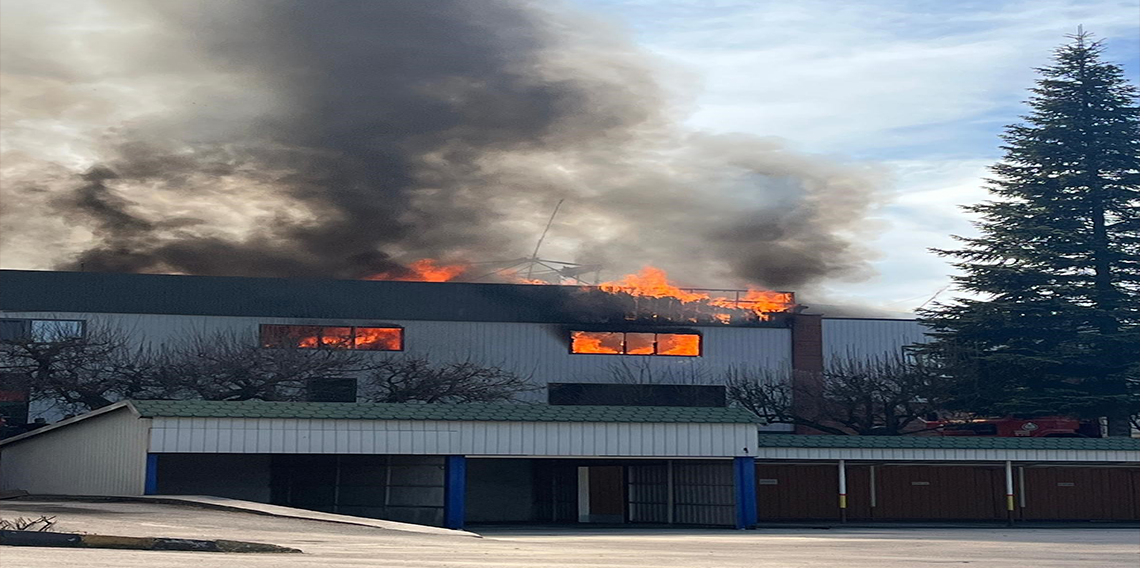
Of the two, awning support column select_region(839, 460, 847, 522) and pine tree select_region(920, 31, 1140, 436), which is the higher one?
pine tree select_region(920, 31, 1140, 436)

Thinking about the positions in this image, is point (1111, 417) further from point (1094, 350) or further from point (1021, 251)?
point (1021, 251)

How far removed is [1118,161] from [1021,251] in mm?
5738

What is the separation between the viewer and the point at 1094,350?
2116 inches

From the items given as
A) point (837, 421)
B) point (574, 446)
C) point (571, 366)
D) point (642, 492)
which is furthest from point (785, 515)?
point (571, 366)

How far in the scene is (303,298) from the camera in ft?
187

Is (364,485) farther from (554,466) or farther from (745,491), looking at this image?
(745,491)

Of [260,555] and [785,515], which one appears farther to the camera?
[785,515]

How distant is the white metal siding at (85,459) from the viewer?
31.1 meters

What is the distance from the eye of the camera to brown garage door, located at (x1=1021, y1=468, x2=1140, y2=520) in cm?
4012

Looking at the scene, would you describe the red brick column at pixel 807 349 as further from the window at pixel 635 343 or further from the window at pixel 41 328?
the window at pixel 41 328

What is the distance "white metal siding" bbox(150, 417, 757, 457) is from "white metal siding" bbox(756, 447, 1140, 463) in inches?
115

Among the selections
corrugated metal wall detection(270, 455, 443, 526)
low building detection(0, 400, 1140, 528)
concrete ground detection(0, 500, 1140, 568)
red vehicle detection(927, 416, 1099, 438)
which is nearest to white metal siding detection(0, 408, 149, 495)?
low building detection(0, 400, 1140, 528)

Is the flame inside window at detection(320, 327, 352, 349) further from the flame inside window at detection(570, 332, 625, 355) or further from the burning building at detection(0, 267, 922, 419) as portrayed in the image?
the flame inside window at detection(570, 332, 625, 355)

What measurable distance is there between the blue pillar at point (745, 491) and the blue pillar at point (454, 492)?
7.32m
